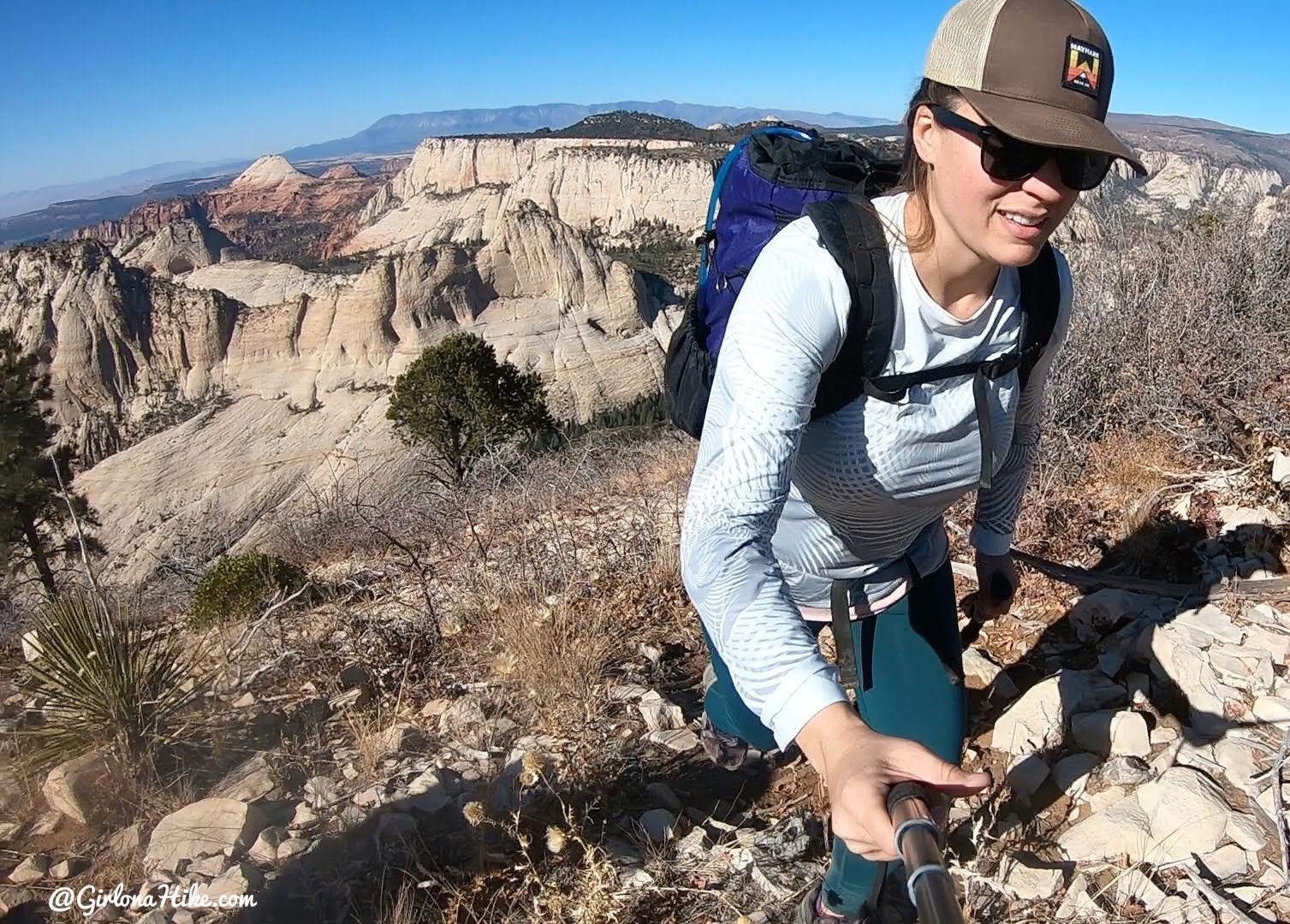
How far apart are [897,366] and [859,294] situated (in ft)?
0.47

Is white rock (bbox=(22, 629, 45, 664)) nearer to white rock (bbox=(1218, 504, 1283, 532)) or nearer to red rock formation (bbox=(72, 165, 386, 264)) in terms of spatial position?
white rock (bbox=(1218, 504, 1283, 532))

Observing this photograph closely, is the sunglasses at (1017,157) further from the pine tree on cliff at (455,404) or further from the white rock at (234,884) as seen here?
Answer: the pine tree on cliff at (455,404)

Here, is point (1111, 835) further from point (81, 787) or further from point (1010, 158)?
point (81, 787)

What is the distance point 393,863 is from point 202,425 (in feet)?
116

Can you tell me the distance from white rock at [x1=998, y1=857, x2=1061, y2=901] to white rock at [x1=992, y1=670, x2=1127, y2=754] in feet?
1.48

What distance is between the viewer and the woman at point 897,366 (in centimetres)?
92

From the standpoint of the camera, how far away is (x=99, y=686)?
8.07 ft

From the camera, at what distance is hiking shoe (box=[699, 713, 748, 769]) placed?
2057mm

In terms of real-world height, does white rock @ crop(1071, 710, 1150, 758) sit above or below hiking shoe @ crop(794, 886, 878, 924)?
above

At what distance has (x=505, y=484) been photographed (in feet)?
16.8

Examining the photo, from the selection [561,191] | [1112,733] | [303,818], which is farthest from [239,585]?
[561,191]

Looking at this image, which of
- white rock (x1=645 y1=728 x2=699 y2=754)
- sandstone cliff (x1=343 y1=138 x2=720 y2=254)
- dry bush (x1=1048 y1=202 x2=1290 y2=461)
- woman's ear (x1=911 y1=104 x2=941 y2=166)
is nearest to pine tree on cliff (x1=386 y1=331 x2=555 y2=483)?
dry bush (x1=1048 y1=202 x2=1290 y2=461)

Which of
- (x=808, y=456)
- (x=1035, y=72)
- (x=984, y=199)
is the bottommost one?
(x=808, y=456)

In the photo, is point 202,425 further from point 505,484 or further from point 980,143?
point 980,143
